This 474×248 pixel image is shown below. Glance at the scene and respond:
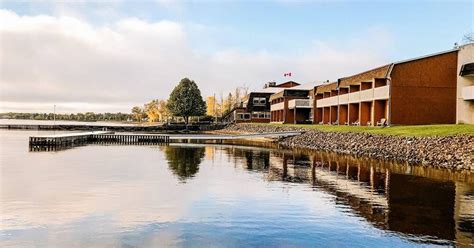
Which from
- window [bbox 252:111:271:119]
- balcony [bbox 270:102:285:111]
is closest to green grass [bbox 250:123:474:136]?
balcony [bbox 270:102:285:111]

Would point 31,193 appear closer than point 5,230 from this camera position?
No

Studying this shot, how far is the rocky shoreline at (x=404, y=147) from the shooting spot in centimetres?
3034

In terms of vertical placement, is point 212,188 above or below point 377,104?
below

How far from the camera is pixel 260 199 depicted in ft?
61.7

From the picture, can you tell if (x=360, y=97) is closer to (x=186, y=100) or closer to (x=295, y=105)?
(x=295, y=105)

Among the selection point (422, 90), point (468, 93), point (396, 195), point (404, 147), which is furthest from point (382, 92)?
point (396, 195)

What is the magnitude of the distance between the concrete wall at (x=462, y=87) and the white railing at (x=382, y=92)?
22.5 feet

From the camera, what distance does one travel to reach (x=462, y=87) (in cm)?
4247

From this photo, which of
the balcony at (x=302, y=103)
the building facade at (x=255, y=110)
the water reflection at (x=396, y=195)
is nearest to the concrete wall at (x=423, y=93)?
the water reflection at (x=396, y=195)

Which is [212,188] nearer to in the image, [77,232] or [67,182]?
[67,182]

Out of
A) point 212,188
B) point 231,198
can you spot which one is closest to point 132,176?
point 212,188

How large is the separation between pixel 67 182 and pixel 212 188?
309 inches

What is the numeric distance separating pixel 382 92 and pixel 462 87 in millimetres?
8251

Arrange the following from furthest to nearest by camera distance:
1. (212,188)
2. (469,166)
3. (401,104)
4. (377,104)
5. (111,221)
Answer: (377,104) < (401,104) < (469,166) < (212,188) < (111,221)
